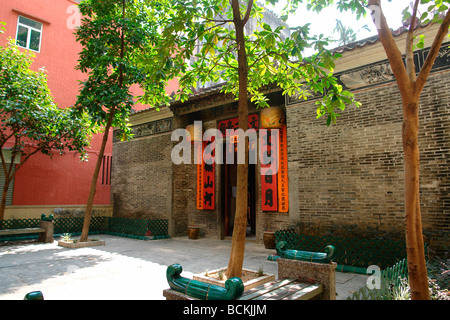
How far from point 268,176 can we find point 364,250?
3.68m

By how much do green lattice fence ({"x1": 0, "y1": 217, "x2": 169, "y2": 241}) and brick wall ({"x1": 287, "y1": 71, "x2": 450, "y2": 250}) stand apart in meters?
5.33

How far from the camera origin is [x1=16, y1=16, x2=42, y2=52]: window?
11.9m

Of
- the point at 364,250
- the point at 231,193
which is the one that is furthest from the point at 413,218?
the point at 231,193

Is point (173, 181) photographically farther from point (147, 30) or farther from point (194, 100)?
point (147, 30)

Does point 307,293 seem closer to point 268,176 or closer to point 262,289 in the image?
point 262,289

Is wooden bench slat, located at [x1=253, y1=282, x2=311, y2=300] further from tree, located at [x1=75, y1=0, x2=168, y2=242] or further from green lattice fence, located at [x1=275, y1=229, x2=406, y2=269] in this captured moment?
tree, located at [x1=75, y1=0, x2=168, y2=242]

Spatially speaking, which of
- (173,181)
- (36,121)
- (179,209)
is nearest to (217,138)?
(173,181)

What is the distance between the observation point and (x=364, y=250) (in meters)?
5.94

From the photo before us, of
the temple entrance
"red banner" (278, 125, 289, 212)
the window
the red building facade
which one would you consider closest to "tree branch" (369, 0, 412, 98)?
"red banner" (278, 125, 289, 212)

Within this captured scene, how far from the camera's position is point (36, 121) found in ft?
31.7

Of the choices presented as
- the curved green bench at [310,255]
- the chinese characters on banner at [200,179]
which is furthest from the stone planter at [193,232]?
the curved green bench at [310,255]

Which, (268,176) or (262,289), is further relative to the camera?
(268,176)

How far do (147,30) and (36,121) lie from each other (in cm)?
471

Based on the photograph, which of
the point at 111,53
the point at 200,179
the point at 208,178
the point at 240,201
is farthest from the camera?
the point at 200,179
